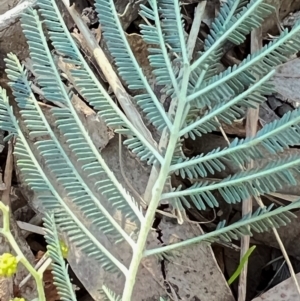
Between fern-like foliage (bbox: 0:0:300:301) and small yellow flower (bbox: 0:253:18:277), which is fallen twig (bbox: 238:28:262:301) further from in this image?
small yellow flower (bbox: 0:253:18:277)

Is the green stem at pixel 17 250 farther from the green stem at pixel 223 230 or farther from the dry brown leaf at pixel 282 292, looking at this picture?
the dry brown leaf at pixel 282 292

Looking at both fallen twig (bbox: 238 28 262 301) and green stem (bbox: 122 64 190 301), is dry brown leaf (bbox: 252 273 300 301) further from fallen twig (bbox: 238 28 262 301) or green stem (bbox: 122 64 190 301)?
green stem (bbox: 122 64 190 301)

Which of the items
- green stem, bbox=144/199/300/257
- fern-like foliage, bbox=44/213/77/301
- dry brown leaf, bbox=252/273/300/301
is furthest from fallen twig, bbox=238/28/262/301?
fern-like foliage, bbox=44/213/77/301

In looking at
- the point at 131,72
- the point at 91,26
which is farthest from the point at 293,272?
the point at 91,26

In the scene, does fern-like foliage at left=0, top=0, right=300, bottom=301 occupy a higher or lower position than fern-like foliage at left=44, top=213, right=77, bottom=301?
higher

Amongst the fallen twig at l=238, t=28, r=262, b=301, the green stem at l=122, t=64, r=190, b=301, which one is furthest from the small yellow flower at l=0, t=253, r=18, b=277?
the fallen twig at l=238, t=28, r=262, b=301

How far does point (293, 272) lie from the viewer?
116 centimetres

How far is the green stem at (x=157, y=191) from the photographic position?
40.6 inches

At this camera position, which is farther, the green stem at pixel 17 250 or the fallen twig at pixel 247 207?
the fallen twig at pixel 247 207

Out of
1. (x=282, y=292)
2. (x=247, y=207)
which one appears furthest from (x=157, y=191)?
(x=282, y=292)

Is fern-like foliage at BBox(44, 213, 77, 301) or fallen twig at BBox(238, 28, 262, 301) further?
fallen twig at BBox(238, 28, 262, 301)

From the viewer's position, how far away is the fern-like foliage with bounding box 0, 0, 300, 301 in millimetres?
1005

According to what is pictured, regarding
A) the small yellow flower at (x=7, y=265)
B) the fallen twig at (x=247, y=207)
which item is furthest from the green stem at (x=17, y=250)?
the fallen twig at (x=247, y=207)

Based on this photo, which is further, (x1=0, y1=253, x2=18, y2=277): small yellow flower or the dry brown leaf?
the dry brown leaf
